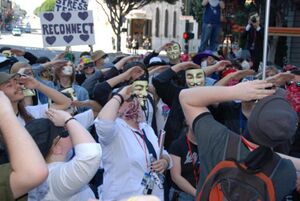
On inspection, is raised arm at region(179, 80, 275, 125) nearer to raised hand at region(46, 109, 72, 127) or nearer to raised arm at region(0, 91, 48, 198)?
raised hand at region(46, 109, 72, 127)

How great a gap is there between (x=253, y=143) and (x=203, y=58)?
4901 mm

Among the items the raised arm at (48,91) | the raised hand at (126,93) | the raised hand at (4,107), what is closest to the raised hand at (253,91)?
the raised hand at (4,107)

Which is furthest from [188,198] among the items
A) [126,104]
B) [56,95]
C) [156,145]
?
[56,95]

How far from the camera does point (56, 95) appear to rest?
14.1 ft

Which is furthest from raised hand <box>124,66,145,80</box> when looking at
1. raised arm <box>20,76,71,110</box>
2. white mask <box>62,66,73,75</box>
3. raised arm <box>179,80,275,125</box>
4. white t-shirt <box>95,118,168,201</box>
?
raised arm <box>179,80,275,125</box>

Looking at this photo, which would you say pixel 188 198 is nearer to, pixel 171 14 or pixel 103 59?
pixel 103 59

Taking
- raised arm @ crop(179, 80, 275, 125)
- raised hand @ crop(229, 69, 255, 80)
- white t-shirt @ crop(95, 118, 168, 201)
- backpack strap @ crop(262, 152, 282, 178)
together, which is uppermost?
raised arm @ crop(179, 80, 275, 125)

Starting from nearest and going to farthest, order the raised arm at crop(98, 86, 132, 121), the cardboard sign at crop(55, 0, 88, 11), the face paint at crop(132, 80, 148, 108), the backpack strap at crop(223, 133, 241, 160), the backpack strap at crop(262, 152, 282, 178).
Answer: the backpack strap at crop(262, 152, 282, 178) → the backpack strap at crop(223, 133, 241, 160) → the raised arm at crop(98, 86, 132, 121) → the face paint at crop(132, 80, 148, 108) → the cardboard sign at crop(55, 0, 88, 11)

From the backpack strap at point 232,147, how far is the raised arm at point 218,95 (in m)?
0.21

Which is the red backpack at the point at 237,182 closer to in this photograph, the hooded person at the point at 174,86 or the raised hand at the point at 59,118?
the raised hand at the point at 59,118

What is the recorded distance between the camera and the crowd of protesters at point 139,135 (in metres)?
2.21

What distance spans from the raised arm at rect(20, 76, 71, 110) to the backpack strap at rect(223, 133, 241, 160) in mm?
2241

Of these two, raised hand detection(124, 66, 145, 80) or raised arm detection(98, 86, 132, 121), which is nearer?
raised arm detection(98, 86, 132, 121)

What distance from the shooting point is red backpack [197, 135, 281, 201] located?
85.8 inches
